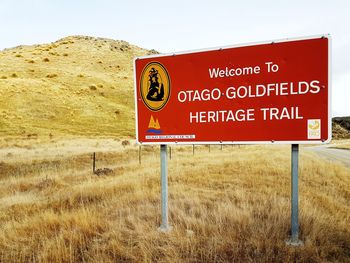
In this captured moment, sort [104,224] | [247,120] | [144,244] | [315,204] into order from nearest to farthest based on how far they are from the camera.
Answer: [144,244] → [247,120] → [104,224] → [315,204]

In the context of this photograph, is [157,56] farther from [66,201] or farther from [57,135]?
[57,135]

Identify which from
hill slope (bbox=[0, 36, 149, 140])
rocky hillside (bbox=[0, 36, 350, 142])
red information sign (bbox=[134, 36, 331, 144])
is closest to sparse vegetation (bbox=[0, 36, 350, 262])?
red information sign (bbox=[134, 36, 331, 144])

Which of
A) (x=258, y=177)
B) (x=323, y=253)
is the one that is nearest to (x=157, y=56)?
(x=323, y=253)

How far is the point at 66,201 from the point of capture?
653cm

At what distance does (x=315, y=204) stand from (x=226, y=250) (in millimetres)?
2804

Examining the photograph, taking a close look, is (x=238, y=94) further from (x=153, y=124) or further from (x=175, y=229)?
(x=175, y=229)

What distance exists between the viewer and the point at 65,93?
1657 inches

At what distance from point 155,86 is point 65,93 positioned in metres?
40.5

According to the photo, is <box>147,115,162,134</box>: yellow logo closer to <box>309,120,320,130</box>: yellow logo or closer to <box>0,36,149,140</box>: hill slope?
<box>309,120,320,130</box>: yellow logo

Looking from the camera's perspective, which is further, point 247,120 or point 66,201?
point 66,201

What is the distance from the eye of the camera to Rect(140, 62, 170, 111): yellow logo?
175 inches

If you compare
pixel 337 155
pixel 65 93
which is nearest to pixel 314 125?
pixel 337 155

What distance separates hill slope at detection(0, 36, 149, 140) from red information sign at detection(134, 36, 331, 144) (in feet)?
91.0

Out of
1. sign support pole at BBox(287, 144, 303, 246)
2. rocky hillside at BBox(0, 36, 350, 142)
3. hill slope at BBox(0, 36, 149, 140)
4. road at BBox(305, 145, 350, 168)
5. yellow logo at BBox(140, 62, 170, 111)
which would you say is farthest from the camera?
hill slope at BBox(0, 36, 149, 140)
